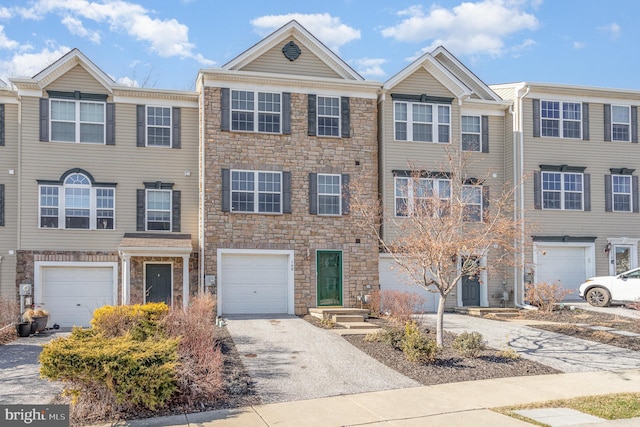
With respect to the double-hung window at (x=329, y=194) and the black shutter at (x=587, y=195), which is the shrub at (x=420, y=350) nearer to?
the double-hung window at (x=329, y=194)

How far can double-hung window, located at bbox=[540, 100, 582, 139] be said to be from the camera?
23031 millimetres

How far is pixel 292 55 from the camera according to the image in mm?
20516

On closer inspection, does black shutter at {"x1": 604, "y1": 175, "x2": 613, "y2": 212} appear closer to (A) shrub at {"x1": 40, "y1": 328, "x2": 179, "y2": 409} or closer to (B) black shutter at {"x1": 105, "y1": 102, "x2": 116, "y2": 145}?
(B) black shutter at {"x1": 105, "y1": 102, "x2": 116, "y2": 145}

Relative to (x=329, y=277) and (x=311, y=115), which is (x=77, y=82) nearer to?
(x=311, y=115)

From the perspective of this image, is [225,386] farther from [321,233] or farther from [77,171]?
[77,171]

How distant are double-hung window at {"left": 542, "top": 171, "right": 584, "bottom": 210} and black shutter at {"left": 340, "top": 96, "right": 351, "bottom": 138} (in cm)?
825

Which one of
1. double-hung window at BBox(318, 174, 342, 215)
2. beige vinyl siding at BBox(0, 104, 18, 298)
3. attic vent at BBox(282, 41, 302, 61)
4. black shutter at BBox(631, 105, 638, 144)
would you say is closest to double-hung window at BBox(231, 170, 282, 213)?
double-hung window at BBox(318, 174, 342, 215)

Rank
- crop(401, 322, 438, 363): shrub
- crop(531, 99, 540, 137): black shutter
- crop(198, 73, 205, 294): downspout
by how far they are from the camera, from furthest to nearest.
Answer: crop(531, 99, 540, 137): black shutter → crop(198, 73, 205, 294): downspout → crop(401, 322, 438, 363): shrub

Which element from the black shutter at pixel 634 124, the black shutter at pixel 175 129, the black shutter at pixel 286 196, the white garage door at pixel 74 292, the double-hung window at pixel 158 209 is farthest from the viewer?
the black shutter at pixel 634 124

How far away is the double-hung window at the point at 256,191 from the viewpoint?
19609 mm

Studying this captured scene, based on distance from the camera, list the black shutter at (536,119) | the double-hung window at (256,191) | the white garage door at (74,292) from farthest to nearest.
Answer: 1. the black shutter at (536,119)
2. the double-hung window at (256,191)
3. the white garage door at (74,292)

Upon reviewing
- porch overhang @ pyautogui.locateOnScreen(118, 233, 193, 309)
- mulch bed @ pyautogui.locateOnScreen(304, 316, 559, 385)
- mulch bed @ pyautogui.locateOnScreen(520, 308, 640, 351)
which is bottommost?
mulch bed @ pyautogui.locateOnScreen(520, 308, 640, 351)

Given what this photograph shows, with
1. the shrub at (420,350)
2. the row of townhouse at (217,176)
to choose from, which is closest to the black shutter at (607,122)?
the row of townhouse at (217,176)

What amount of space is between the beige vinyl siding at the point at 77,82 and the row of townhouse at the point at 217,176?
44 mm
